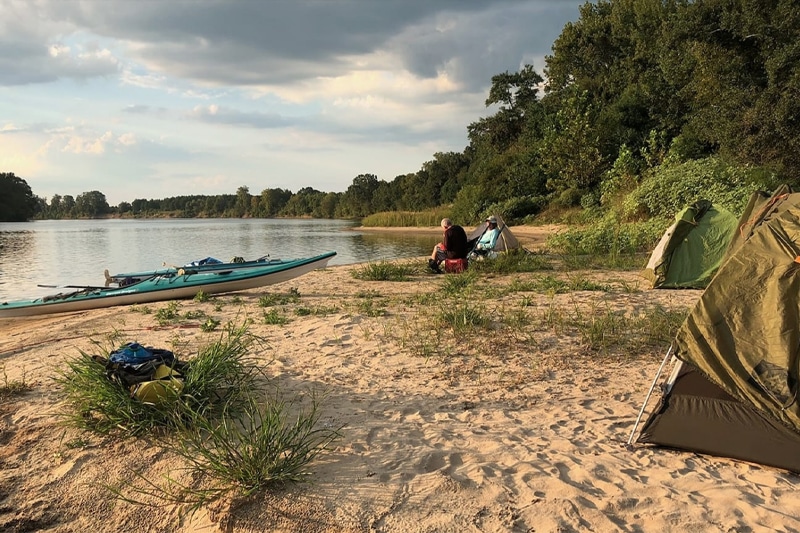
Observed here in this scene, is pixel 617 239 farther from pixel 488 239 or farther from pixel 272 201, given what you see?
pixel 272 201

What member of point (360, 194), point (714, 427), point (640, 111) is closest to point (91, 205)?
point (360, 194)

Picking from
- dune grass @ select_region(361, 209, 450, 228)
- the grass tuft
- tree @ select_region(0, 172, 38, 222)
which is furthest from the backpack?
tree @ select_region(0, 172, 38, 222)

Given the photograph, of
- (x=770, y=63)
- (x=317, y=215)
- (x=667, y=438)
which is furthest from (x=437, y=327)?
(x=317, y=215)

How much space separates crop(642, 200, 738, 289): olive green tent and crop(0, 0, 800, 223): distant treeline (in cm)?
674

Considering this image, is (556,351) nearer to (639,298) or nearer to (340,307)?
(639,298)

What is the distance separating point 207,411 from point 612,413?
3.10m

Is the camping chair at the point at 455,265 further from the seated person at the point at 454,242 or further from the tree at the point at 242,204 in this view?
the tree at the point at 242,204

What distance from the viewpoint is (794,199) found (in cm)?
435

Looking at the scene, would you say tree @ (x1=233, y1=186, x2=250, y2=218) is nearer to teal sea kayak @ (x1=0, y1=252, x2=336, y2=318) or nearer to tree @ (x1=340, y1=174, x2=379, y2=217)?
tree @ (x1=340, y1=174, x2=379, y2=217)

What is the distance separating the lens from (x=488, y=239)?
13.4 m

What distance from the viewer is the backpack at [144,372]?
3.68m

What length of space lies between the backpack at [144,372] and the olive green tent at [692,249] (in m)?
7.96

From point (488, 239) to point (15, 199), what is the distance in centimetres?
9511

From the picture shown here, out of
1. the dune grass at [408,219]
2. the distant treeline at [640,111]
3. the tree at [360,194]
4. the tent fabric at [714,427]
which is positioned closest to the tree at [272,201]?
the tree at [360,194]
